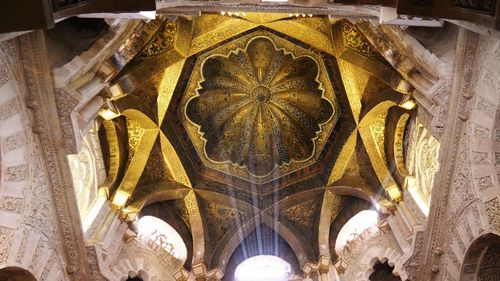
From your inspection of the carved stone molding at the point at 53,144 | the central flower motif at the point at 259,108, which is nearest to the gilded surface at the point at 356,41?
the central flower motif at the point at 259,108

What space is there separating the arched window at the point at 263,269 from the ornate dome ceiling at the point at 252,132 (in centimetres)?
25

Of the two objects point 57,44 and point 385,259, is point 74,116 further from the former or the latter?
point 385,259

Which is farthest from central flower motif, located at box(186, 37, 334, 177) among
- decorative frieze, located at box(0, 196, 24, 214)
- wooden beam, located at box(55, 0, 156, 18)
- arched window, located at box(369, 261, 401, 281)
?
wooden beam, located at box(55, 0, 156, 18)

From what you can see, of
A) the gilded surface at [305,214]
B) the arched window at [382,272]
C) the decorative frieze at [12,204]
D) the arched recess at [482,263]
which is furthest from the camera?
the gilded surface at [305,214]

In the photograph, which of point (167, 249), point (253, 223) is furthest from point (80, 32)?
point (253, 223)

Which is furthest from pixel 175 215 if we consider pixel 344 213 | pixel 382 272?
pixel 382 272

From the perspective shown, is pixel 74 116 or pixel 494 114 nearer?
pixel 494 114

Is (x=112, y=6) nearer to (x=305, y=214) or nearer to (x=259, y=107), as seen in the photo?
(x=305, y=214)

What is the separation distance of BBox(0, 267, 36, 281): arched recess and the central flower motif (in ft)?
20.2

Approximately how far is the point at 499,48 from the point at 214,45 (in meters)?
6.58

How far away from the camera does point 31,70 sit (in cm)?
803

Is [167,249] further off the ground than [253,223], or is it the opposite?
[253,223]

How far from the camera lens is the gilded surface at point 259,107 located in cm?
1341

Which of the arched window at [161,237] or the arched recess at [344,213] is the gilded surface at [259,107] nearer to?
the arched recess at [344,213]
